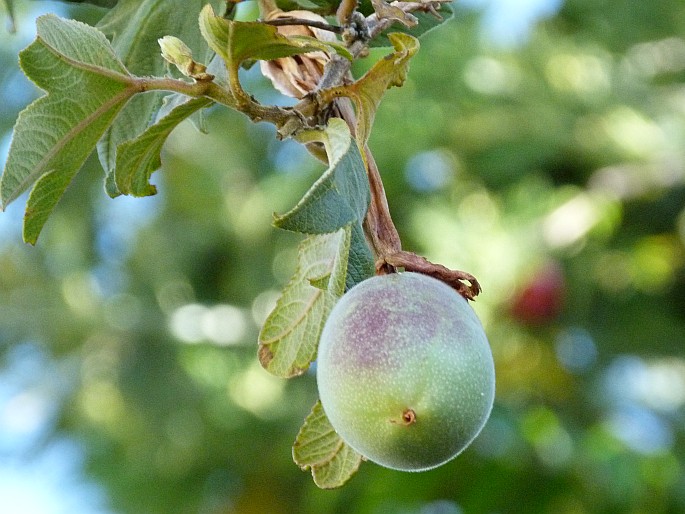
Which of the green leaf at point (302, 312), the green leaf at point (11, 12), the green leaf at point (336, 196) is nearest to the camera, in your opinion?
the green leaf at point (336, 196)

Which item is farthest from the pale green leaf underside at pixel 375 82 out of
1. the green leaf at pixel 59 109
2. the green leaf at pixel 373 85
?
the green leaf at pixel 59 109

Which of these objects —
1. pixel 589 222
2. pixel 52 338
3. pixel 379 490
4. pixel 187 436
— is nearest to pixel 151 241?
pixel 52 338

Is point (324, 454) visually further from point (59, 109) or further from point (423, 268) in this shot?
point (59, 109)

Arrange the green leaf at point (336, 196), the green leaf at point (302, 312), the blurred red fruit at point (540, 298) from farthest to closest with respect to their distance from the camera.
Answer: the blurred red fruit at point (540, 298)
the green leaf at point (302, 312)
the green leaf at point (336, 196)

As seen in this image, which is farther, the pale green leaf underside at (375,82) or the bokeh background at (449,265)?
the bokeh background at (449,265)

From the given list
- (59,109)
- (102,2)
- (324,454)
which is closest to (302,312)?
(324,454)

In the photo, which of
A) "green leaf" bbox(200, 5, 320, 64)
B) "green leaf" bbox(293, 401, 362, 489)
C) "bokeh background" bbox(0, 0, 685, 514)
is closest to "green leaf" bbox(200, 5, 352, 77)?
"green leaf" bbox(200, 5, 320, 64)

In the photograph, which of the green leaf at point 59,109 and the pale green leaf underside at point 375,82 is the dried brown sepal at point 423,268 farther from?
the green leaf at point 59,109

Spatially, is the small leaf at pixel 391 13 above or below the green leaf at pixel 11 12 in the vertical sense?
above
